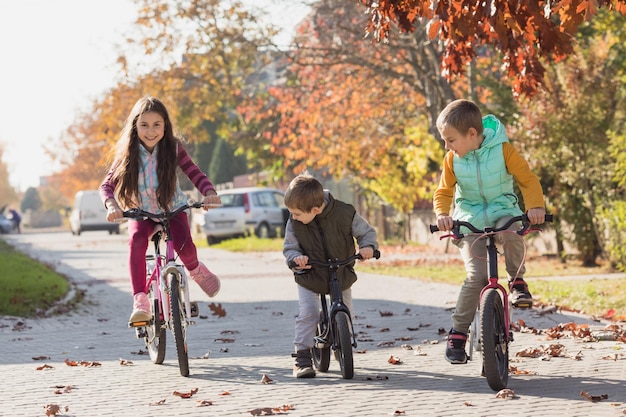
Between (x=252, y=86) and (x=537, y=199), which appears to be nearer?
(x=537, y=199)

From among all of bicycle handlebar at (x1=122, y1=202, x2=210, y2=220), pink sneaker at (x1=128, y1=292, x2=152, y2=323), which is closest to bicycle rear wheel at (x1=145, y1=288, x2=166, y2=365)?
pink sneaker at (x1=128, y1=292, x2=152, y2=323)

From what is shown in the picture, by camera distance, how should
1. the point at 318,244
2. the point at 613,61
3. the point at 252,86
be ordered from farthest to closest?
the point at 252,86, the point at 613,61, the point at 318,244

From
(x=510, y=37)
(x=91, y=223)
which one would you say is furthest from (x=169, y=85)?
(x=91, y=223)

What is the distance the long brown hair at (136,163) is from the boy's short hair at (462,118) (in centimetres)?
209

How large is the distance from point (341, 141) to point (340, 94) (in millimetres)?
1932

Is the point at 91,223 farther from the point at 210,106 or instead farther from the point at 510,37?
the point at 510,37

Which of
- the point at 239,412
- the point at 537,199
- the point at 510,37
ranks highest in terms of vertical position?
the point at 510,37

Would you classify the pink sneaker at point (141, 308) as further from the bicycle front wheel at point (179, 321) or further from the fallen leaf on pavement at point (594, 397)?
the fallen leaf on pavement at point (594, 397)

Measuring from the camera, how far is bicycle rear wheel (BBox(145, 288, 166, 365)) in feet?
27.1

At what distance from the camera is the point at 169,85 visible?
26.9 metres

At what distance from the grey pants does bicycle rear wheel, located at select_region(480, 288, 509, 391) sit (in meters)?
0.25

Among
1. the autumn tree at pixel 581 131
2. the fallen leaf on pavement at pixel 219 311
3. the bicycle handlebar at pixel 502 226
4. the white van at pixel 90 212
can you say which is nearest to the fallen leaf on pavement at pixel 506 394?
the bicycle handlebar at pixel 502 226

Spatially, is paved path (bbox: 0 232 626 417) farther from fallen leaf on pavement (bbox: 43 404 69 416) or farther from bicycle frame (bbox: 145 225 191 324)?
bicycle frame (bbox: 145 225 191 324)

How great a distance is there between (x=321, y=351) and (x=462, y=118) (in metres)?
1.85
